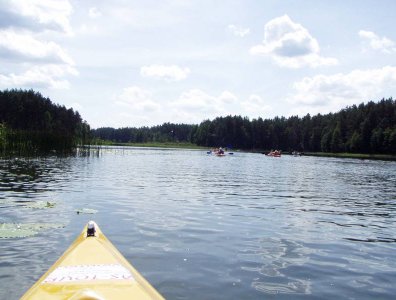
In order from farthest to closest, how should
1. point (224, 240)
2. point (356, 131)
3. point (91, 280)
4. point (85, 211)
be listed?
point (356, 131)
point (85, 211)
point (224, 240)
point (91, 280)

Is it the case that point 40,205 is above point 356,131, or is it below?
below

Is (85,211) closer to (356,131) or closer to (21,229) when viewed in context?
(21,229)

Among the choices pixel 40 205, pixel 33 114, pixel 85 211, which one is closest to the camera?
pixel 85 211

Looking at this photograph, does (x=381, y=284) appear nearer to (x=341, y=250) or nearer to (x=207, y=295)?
(x=341, y=250)

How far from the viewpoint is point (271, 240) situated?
13664 mm

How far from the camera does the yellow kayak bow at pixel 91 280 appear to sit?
19.1ft

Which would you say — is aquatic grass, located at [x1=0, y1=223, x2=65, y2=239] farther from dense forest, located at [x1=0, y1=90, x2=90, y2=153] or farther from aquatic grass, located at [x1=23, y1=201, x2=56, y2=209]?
dense forest, located at [x1=0, y1=90, x2=90, y2=153]

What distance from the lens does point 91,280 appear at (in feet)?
20.8

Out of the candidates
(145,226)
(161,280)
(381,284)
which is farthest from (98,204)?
(381,284)

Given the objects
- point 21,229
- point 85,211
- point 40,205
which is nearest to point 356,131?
point 85,211

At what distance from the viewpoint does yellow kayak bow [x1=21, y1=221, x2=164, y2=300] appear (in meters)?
5.83

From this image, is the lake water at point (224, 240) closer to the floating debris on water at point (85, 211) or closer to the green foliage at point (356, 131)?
the floating debris on water at point (85, 211)

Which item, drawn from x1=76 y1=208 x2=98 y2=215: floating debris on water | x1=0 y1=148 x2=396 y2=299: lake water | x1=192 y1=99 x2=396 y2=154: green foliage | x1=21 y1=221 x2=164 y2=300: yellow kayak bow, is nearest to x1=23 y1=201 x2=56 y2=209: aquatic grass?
x1=0 y1=148 x2=396 y2=299: lake water

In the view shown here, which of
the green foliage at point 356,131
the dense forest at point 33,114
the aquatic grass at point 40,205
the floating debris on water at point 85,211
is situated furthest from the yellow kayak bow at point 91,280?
the green foliage at point 356,131
